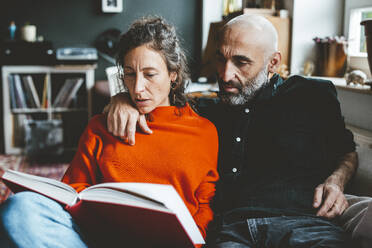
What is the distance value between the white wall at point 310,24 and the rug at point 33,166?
215cm

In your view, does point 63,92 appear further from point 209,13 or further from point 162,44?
point 162,44

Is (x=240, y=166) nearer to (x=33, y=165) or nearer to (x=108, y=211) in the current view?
(x=108, y=211)

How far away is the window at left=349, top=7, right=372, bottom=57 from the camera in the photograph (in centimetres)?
245

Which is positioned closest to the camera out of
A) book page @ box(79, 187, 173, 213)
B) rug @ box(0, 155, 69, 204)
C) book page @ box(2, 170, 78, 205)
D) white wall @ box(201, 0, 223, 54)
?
book page @ box(79, 187, 173, 213)

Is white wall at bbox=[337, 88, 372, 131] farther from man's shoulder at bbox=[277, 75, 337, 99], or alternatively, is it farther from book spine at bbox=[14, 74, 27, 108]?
book spine at bbox=[14, 74, 27, 108]

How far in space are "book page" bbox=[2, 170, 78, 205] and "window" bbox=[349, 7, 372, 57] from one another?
6.84ft

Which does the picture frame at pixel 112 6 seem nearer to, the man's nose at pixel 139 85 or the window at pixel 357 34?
the window at pixel 357 34

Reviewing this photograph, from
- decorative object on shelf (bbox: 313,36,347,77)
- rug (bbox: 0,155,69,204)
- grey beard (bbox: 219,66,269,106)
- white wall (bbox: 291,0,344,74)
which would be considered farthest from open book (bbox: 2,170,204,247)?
rug (bbox: 0,155,69,204)

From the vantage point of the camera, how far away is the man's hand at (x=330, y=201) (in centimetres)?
116

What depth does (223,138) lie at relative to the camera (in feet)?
4.51

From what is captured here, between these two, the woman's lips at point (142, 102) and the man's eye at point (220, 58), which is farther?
the man's eye at point (220, 58)

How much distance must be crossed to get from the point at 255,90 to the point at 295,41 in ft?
5.23

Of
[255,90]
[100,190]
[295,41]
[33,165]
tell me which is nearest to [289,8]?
[295,41]

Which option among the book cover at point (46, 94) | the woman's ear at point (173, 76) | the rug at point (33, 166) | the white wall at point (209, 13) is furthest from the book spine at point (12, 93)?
the woman's ear at point (173, 76)
